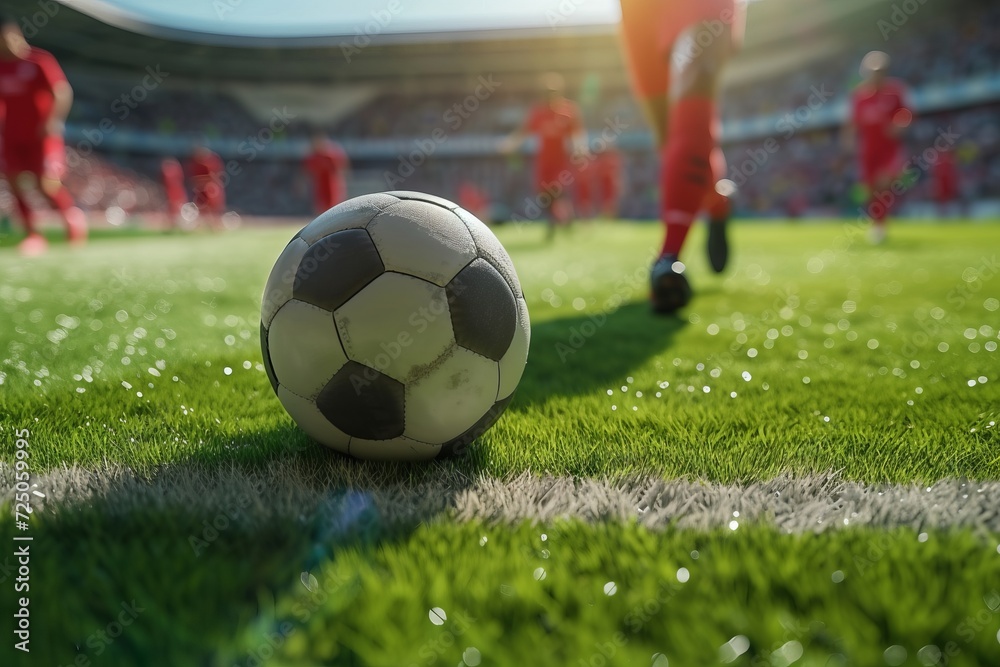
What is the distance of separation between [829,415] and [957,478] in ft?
1.55

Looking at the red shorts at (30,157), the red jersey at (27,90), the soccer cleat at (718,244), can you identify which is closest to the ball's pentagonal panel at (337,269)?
the soccer cleat at (718,244)

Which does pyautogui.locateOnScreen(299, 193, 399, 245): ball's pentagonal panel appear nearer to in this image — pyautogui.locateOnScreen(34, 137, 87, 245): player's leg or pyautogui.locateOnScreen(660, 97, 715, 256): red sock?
pyautogui.locateOnScreen(660, 97, 715, 256): red sock

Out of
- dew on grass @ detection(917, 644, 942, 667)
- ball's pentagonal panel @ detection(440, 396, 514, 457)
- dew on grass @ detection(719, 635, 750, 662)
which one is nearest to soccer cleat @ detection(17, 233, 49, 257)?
ball's pentagonal panel @ detection(440, 396, 514, 457)

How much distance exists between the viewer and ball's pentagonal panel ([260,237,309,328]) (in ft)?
5.13

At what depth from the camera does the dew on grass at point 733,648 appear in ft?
2.66

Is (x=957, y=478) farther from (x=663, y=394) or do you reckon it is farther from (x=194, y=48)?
(x=194, y=48)

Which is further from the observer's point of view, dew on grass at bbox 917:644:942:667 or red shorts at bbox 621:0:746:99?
red shorts at bbox 621:0:746:99

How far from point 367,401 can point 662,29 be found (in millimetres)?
2941

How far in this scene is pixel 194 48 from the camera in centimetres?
3453

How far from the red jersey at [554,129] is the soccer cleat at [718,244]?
26.4 ft

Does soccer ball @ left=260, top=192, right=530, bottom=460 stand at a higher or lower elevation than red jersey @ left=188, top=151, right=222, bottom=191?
higher

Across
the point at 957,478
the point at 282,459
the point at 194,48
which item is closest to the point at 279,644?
the point at 282,459

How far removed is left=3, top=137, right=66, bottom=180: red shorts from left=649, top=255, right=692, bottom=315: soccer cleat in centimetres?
804

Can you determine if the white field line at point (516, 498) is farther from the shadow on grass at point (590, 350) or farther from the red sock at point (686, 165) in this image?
the red sock at point (686, 165)
